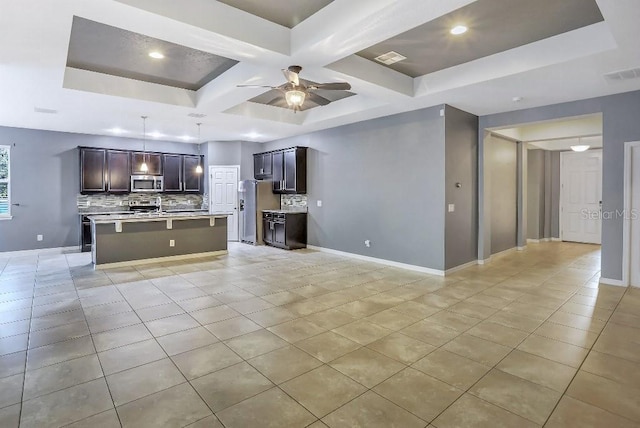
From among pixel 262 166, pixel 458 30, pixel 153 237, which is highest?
pixel 458 30

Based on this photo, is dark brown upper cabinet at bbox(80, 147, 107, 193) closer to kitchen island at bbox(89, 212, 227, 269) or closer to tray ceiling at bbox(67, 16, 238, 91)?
kitchen island at bbox(89, 212, 227, 269)

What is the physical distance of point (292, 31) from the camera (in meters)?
3.54

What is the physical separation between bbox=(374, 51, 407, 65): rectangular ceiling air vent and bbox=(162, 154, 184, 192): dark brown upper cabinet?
21.7 feet

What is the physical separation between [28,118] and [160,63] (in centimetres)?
389

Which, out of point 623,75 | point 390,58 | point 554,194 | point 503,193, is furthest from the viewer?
point 554,194

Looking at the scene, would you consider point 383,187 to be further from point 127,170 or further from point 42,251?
point 42,251

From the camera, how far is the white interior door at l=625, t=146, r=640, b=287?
4.73 metres

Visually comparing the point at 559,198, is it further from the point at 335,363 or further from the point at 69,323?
the point at 69,323

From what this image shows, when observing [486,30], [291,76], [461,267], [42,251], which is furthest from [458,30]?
[42,251]

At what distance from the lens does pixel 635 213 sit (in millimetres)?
4762

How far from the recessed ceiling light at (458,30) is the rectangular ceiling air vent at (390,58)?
28.7 inches

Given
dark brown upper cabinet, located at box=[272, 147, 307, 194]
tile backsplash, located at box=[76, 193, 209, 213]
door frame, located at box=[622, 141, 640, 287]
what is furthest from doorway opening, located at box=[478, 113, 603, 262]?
tile backsplash, located at box=[76, 193, 209, 213]

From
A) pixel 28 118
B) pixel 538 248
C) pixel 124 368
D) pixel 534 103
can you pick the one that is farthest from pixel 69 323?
pixel 538 248

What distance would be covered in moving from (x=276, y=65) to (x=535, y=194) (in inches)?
326
